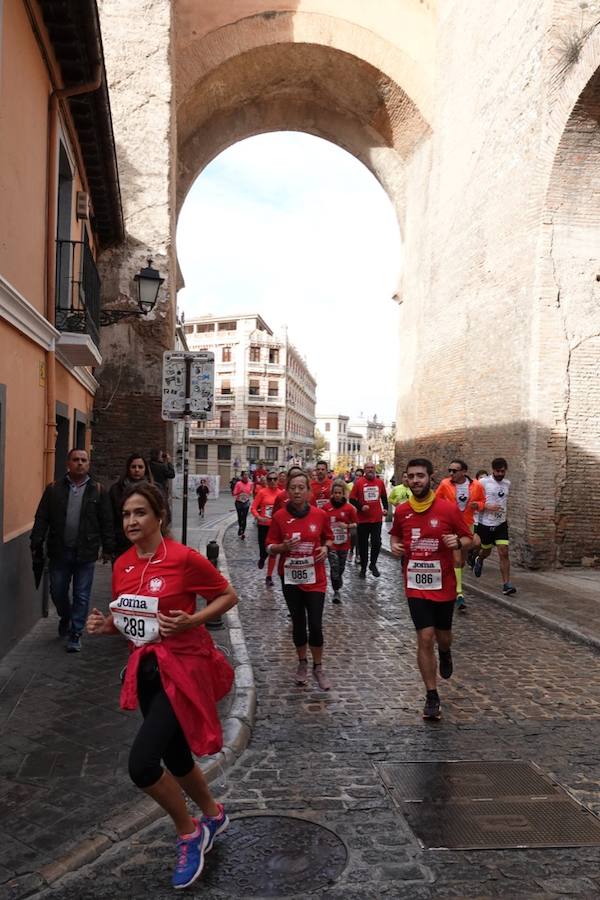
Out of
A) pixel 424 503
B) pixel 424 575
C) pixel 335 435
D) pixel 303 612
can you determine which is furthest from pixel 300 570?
pixel 335 435

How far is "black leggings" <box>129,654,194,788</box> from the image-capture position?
9.14 ft

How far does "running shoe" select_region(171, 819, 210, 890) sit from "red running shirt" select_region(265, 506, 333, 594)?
2.74 meters

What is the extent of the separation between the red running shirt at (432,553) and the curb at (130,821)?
4.70 ft

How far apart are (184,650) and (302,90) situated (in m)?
21.2

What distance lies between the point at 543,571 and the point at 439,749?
819 cm

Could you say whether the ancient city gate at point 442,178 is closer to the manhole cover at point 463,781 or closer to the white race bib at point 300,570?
the white race bib at point 300,570

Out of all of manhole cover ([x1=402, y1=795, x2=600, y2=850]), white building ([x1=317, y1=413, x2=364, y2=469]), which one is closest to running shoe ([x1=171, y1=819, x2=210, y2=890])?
manhole cover ([x1=402, y1=795, x2=600, y2=850])

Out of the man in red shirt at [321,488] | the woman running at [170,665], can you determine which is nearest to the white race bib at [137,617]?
the woman running at [170,665]

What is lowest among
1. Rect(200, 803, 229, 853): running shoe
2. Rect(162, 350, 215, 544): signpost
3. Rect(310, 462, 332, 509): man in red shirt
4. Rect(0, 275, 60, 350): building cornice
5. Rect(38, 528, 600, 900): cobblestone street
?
Rect(38, 528, 600, 900): cobblestone street

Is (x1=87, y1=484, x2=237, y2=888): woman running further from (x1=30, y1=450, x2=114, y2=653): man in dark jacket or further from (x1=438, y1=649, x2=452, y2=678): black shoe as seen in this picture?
(x1=30, y1=450, x2=114, y2=653): man in dark jacket

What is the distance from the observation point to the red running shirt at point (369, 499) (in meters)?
11.2

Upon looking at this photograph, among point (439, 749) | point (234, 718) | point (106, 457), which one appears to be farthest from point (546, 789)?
point (106, 457)

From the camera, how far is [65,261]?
9.34 m

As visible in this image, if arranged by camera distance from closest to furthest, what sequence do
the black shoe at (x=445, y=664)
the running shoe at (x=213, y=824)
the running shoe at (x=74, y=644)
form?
1. the running shoe at (x=213, y=824)
2. the black shoe at (x=445, y=664)
3. the running shoe at (x=74, y=644)
